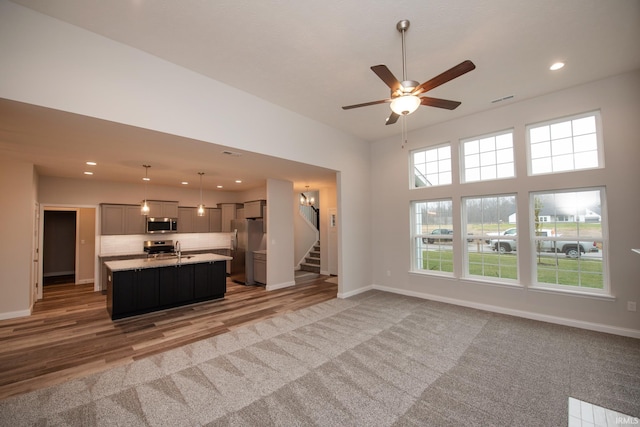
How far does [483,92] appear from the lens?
4082 millimetres

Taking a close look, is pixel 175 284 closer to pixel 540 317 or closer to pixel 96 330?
pixel 96 330

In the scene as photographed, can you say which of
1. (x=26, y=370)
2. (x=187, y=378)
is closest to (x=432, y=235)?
(x=187, y=378)

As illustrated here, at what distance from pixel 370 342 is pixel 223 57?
4103 mm

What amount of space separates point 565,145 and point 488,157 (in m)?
1.06

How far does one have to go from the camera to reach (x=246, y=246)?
7230mm

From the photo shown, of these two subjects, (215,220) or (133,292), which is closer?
(133,292)

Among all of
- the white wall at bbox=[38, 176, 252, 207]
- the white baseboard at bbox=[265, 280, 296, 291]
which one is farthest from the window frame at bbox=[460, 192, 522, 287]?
the white wall at bbox=[38, 176, 252, 207]

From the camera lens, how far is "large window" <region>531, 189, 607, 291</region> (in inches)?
154

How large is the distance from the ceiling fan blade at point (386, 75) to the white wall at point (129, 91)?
7.77 feet

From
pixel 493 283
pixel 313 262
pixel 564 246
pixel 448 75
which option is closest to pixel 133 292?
pixel 313 262

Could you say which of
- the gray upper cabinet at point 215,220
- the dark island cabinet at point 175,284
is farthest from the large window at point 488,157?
the gray upper cabinet at point 215,220

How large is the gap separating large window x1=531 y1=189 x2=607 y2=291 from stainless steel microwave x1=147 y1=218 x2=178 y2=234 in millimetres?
8765

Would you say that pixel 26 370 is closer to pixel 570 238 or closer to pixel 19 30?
pixel 19 30

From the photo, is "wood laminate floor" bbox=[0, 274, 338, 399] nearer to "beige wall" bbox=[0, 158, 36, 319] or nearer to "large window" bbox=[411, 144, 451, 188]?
"beige wall" bbox=[0, 158, 36, 319]
